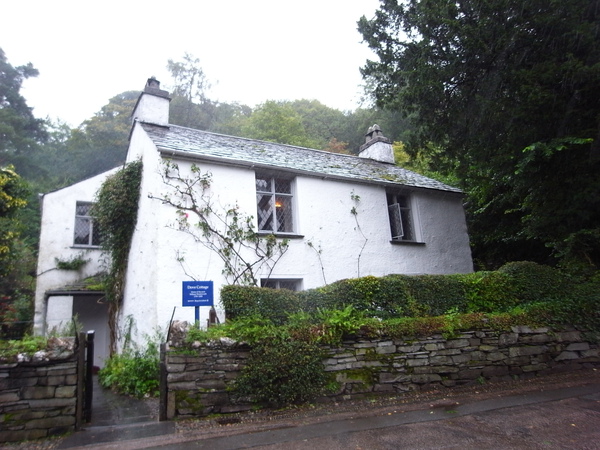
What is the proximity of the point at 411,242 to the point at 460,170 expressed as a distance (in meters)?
2.78

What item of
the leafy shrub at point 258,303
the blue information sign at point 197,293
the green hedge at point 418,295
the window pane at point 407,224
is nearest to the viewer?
the leafy shrub at point 258,303

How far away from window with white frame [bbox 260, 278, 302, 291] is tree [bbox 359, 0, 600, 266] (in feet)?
18.8

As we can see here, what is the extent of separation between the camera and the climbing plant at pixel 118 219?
12.3m

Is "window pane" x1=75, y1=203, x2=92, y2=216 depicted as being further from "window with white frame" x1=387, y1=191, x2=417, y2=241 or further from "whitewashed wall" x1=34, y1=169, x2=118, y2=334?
"window with white frame" x1=387, y1=191, x2=417, y2=241

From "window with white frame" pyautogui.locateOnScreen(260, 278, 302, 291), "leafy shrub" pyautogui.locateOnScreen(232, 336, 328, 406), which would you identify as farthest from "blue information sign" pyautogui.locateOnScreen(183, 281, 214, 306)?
"window with white frame" pyautogui.locateOnScreen(260, 278, 302, 291)

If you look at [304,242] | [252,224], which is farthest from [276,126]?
[252,224]

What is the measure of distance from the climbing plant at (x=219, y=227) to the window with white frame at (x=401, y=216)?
4.88 meters

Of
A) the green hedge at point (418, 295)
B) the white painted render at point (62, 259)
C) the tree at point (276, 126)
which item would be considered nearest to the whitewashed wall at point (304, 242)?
the green hedge at point (418, 295)

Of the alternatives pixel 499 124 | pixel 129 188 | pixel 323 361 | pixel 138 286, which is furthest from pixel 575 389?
pixel 129 188

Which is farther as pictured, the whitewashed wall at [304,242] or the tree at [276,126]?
the tree at [276,126]

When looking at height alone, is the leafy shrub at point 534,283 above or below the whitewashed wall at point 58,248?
below

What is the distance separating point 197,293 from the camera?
8.02 m

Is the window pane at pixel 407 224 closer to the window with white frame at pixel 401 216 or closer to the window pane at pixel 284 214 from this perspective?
the window with white frame at pixel 401 216

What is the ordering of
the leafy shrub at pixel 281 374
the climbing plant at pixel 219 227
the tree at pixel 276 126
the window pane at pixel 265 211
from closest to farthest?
the leafy shrub at pixel 281 374 < the climbing plant at pixel 219 227 < the window pane at pixel 265 211 < the tree at pixel 276 126
